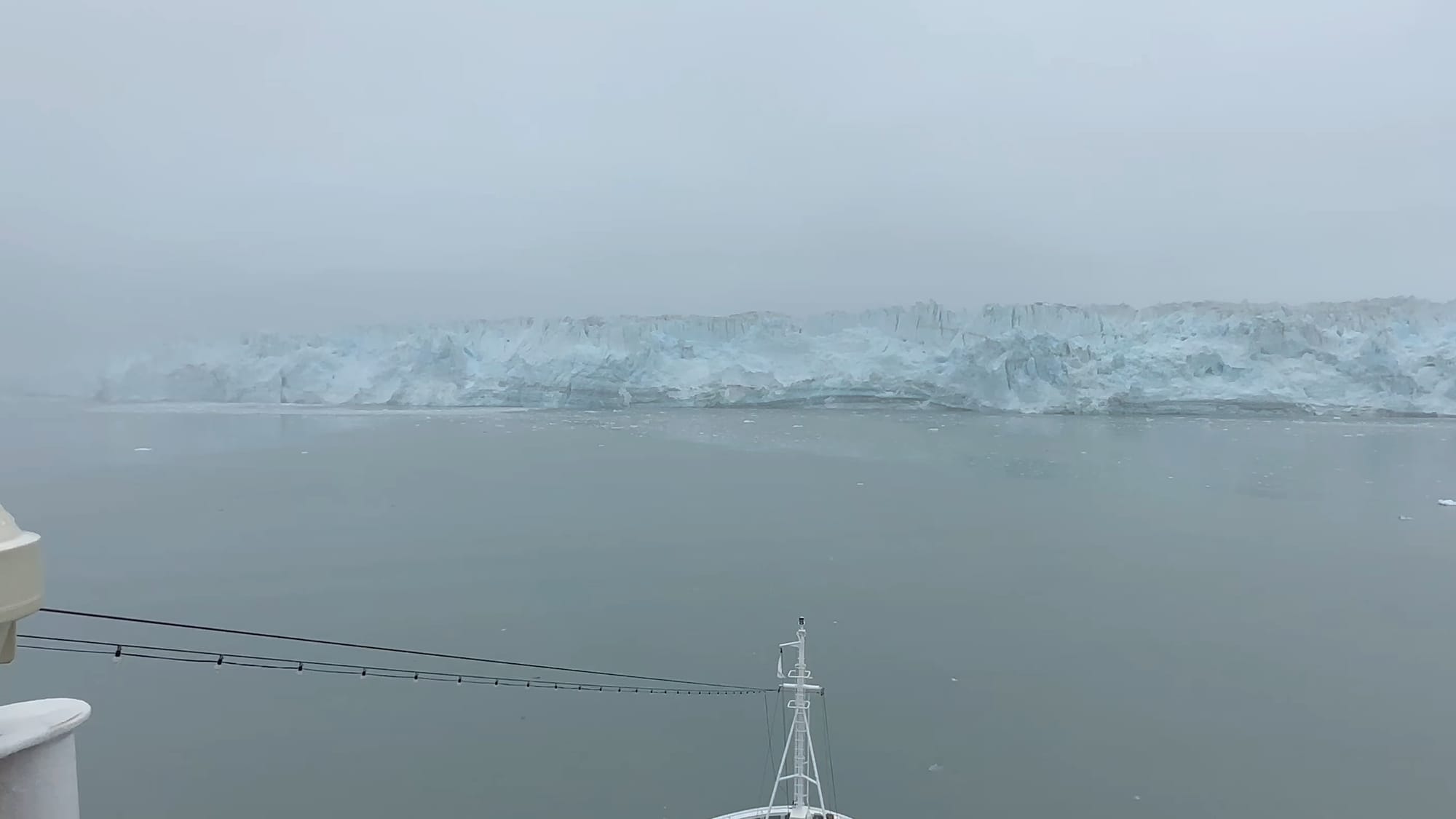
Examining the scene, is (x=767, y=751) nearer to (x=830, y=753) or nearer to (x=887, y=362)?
(x=830, y=753)

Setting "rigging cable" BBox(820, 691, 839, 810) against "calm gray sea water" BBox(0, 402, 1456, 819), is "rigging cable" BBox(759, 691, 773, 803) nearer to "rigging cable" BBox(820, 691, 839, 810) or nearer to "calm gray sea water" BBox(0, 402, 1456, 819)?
"calm gray sea water" BBox(0, 402, 1456, 819)

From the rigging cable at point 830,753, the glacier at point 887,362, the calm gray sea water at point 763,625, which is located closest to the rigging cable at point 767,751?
the calm gray sea water at point 763,625

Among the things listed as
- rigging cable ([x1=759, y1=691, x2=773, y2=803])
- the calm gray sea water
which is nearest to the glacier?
the calm gray sea water

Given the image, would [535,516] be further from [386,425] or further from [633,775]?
[386,425]

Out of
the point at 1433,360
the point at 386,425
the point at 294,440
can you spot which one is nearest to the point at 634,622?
the point at 294,440

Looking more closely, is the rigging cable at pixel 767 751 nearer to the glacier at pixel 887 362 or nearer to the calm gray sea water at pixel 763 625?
the calm gray sea water at pixel 763 625
